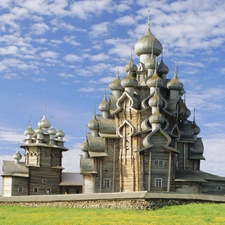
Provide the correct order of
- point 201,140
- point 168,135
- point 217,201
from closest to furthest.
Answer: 1. point 217,201
2. point 168,135
3. point 201,140

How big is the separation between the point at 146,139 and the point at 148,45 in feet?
41.6

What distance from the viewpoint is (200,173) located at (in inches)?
1772

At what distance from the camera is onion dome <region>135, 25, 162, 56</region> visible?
49.2 m

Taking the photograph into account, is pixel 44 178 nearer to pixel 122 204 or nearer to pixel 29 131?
pixel 29 131

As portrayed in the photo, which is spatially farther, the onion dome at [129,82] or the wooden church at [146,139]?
the onion dome at [129,82]

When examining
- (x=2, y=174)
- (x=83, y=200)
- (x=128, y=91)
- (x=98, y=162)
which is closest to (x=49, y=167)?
(x=2, y=174)

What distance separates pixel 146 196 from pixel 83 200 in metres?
5.86

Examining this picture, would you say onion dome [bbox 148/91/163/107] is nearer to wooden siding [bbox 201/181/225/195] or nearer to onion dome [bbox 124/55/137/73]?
onion dome [bbox 124/55/137/73]

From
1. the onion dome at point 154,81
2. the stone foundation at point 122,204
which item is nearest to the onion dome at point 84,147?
the onion dome at point 154,81

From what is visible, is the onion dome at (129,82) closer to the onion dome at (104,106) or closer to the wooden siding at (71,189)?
the onion dome at (104,106)

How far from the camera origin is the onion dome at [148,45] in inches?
1939

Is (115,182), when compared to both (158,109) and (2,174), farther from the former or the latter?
(2,174)

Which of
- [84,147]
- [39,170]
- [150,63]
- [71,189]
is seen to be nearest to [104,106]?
[84,147]

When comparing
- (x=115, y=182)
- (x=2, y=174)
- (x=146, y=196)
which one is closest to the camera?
(x=146, y=196)
